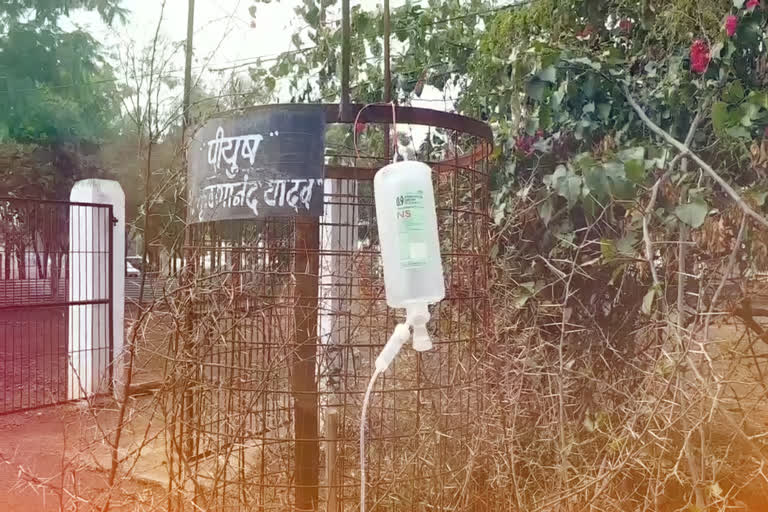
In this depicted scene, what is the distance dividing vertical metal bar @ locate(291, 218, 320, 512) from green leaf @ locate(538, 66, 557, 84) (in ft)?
6.18

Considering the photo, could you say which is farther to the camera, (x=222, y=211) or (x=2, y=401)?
(x=2, y=401)

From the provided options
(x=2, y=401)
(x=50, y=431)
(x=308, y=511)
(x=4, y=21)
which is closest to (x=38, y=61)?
(x=4, y=21)

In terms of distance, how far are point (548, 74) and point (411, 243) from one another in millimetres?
2107

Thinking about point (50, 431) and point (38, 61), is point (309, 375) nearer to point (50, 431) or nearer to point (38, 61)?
point (50, 431)

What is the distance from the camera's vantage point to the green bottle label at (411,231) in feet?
7.39

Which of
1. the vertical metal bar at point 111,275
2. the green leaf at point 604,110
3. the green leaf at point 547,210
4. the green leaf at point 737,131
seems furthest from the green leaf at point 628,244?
the vertical metal bar at point 111,275

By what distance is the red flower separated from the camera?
3.58 metres

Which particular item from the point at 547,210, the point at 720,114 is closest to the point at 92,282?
the point at 547,210

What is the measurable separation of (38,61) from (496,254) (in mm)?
10748

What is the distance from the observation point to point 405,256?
89.0 inches

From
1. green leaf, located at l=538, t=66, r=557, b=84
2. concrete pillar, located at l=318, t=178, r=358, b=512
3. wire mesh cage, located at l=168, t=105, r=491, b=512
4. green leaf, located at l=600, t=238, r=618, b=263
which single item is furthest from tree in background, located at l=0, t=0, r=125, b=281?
green leaf, located at l=600, t=238, r=618, b=263

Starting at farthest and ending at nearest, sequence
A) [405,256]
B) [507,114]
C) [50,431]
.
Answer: [50,431]
[507,114]
[405,256]

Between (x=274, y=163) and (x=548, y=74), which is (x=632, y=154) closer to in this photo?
(x=548, y=74)

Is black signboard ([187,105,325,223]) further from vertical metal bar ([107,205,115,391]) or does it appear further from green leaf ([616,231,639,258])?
vertical metal bar ([107,205,115,391])
